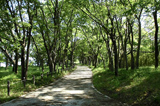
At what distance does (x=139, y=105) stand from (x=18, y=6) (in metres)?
12.8

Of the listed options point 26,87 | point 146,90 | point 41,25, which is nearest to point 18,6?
point 41,25

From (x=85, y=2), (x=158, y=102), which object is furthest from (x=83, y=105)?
(x=85, y=2)

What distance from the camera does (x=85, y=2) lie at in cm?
1355

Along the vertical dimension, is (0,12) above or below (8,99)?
above

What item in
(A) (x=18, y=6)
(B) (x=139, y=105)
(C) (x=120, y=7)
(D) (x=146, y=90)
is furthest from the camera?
(C) (x=120, y=7)

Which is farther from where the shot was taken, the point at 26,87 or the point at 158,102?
the point at 26,87

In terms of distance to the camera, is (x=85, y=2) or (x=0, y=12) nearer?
(x=0, y=12)

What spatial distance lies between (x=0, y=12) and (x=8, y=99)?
24.5 feet

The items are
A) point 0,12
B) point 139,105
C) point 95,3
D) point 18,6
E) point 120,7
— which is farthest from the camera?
point 95,3

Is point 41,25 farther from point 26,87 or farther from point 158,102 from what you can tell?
point 158,102

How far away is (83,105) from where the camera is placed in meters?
6.90

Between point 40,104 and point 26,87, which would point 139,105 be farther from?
point 26,87

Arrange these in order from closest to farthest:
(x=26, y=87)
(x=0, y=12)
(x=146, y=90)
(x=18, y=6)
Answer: (x=146, y=90) → (x=26, y=87) → (x=0, y=12) → (x=18, y=6)

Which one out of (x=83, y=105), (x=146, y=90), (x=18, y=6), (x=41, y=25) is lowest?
(x=83, y=105)
